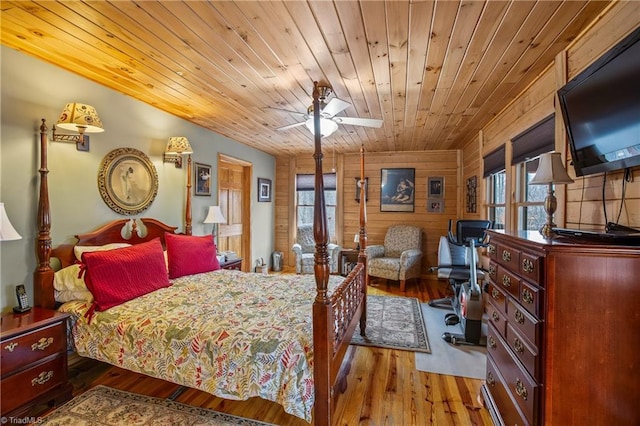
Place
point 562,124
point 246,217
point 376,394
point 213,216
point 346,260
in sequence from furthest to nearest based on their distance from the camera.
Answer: point 246,217 < point 346,260 < point 213,216 < point 376,394 < point 562,124

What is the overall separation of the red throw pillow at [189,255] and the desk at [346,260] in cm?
239

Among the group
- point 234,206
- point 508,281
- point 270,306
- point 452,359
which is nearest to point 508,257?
point 508,281

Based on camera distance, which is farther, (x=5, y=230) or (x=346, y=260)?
(x=346, y=260)

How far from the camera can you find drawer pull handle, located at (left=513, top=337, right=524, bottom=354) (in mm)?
1342

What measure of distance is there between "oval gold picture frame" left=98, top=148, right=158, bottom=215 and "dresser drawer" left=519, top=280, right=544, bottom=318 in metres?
3.21

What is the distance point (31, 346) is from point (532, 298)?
2775 millimetres

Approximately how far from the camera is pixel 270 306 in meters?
2.13

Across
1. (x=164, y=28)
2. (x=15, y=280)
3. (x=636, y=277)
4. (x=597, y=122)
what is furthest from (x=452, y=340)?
(x=15, y=280)

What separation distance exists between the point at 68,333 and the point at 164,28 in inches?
85.1

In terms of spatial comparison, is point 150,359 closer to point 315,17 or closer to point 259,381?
point 259,381

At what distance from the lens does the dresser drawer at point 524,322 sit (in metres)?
1.20

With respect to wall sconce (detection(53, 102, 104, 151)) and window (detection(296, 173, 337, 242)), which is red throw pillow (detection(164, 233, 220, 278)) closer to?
wall sconce (detection(53, 102, 104, 151))

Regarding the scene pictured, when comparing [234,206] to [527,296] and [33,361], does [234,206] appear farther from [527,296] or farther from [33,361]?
[527,296]

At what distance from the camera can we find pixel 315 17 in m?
1.58
